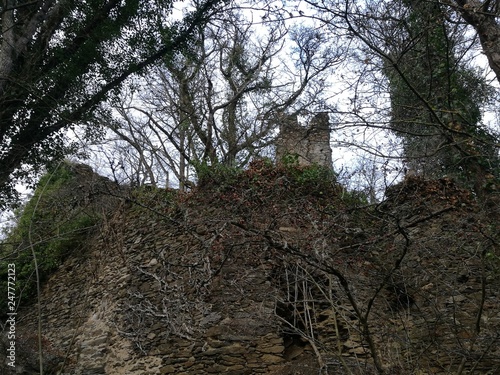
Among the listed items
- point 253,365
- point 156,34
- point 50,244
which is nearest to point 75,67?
point 156,34

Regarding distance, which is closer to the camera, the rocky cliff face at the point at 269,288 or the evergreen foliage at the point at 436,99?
the evergreen foliage at the point at 436,99

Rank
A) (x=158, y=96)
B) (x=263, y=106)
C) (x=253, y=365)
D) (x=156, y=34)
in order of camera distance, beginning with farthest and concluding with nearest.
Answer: (x=158, y=96) → (x=263, y=106) → (x=156, y=34) → (x=253, y=365)

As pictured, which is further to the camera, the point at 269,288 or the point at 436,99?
the point at 269,288

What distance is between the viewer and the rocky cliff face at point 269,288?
5.45m

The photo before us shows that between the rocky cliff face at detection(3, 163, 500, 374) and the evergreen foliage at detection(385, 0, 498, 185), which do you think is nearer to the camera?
the evergreen foliage at detection(385, 0, 498, 185)

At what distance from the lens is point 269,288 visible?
6359 mm

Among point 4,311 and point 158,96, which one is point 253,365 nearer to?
point 4,311

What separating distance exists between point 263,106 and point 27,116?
6.86m

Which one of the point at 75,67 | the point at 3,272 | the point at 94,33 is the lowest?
the point at 3,272

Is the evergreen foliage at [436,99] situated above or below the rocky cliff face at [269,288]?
above

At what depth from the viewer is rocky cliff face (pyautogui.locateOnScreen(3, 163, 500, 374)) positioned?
5.45m

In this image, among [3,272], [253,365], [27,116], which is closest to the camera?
[253,365]

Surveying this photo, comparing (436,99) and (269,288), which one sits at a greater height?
(436,99)

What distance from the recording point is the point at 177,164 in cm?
1382
